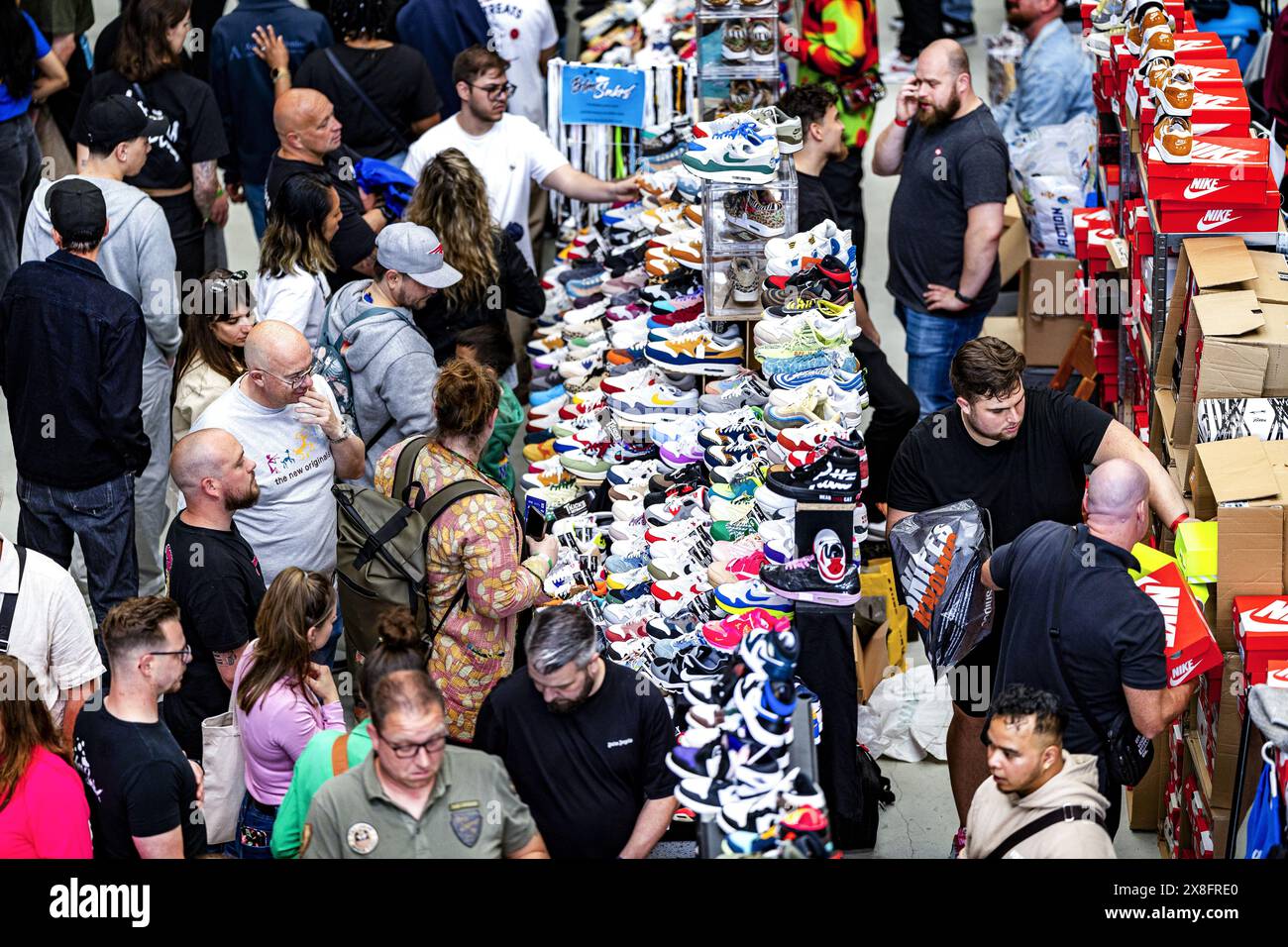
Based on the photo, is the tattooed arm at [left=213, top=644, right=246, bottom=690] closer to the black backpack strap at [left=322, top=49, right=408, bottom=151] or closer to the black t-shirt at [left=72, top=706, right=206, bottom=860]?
the black t-shirt at [left=72, top=706, right=206, bottom=860]

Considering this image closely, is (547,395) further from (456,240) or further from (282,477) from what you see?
(282,477)

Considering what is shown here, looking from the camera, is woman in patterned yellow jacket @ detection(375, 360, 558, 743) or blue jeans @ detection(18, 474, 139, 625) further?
blue jeans @ detection(18, 474, 139, 625)

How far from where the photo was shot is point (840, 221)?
833 centimetres

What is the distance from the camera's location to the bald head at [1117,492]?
4.25 meters

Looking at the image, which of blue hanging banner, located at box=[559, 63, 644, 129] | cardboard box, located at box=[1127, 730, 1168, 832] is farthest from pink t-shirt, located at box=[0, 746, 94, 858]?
blue hanging banner, located at box=[559, 63, 644, 129]

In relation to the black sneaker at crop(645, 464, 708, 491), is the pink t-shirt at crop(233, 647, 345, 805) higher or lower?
lower

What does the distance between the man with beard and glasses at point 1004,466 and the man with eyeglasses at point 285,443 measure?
5.99ft

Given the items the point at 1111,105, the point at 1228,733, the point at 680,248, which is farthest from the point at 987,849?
the point at 1111,105

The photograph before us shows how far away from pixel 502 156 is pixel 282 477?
8.87 feet

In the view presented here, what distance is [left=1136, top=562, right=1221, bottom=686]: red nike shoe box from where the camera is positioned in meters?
4.34

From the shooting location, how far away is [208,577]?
4.54m

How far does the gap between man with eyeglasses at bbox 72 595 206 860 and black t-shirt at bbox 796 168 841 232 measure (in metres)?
3.40
